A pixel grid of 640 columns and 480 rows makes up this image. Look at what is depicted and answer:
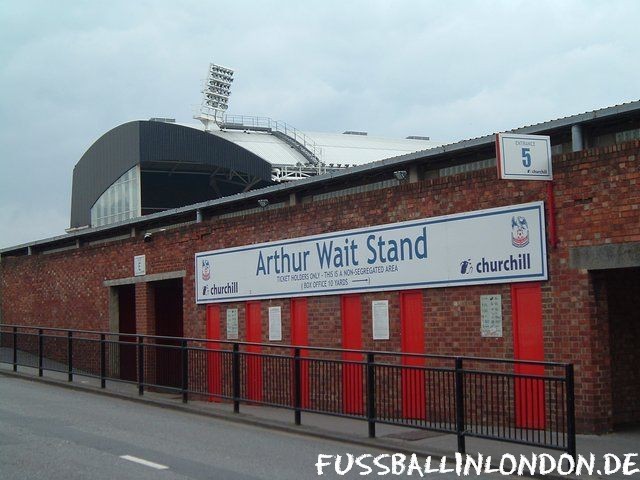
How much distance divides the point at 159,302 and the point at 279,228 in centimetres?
713

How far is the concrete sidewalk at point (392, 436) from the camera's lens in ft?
36.7

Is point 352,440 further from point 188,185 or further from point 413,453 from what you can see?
point 188,185

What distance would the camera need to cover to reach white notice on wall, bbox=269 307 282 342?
60.0 feet

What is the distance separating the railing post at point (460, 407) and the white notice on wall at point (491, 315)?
2.31 meters

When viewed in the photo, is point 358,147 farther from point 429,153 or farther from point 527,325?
point 527,325

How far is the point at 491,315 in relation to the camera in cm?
1381

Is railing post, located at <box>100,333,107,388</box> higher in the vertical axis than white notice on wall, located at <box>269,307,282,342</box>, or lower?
lower

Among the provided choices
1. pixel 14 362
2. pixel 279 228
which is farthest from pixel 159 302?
pixel 279 228

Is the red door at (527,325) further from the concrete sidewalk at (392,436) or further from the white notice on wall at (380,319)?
the white notice on wall at (380,319)

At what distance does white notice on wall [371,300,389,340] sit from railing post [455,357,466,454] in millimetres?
4140

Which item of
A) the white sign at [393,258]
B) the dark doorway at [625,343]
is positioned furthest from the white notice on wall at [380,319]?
the dark doorway at [625,343]

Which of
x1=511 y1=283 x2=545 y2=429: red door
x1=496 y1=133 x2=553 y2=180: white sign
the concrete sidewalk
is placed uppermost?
x1=496 y1=133 x2=553 y2=180: white sign

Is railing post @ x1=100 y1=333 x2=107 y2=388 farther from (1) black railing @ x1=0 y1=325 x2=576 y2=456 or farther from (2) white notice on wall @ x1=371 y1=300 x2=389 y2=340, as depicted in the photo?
(2) white notice on wall @ x1=371 y1=300 x2=389 y2=340

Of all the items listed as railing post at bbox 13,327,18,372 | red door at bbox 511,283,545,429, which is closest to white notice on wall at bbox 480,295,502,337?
red door at bbox 511,283,545,429
